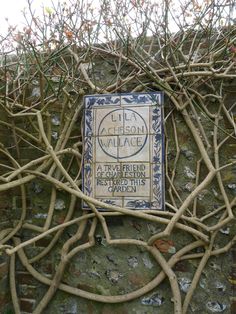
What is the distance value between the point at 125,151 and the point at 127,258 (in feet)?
2.01

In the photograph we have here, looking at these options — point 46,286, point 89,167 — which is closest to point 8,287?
point 46,286

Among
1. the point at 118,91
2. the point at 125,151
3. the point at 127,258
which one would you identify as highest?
the point at 118,91

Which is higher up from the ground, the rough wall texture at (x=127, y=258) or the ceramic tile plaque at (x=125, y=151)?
the ceramic tile plaque at (x=125, y=151)

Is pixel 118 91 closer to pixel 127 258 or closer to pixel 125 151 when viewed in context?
pixel 125 151

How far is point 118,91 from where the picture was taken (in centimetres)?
219

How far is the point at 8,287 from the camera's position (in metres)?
2.14

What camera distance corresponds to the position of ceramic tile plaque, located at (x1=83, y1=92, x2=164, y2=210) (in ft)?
6.66

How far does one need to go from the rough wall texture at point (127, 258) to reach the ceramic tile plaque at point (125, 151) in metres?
0.09

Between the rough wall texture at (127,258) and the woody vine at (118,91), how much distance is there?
0.07ft

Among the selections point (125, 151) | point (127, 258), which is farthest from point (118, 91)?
point (127, 258)

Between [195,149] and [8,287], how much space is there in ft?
4.54

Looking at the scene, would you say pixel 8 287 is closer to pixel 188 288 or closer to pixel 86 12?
pixel 188 288

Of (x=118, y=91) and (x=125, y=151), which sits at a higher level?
(x=118, y=91)

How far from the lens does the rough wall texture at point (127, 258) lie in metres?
1.94
